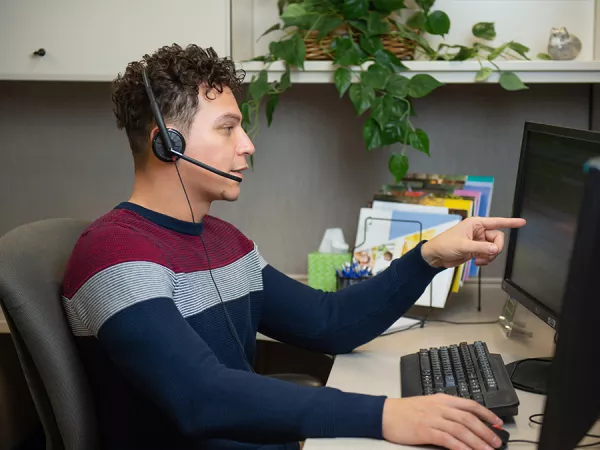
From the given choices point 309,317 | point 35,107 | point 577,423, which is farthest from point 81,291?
point 35,107

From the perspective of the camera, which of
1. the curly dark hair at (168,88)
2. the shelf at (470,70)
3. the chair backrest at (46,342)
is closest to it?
the chair backrest at (46,342)

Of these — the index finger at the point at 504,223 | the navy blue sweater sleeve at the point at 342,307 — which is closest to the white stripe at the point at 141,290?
the navy blue sweater sleeve at the point at 342,307

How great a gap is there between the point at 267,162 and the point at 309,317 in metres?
0.79

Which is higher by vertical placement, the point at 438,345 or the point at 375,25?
the point at 375,25

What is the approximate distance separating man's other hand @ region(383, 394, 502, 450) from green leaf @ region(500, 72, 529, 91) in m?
0.94

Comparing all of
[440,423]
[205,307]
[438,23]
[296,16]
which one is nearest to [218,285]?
[205,307]

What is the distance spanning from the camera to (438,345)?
1610 mm

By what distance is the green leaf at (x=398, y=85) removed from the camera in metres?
1.83

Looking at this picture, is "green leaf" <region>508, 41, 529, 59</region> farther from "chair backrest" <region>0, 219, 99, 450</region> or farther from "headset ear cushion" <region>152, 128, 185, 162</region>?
"chair backrest" <region>0, 219, 99, 450</region>

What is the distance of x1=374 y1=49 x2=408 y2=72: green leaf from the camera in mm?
1836

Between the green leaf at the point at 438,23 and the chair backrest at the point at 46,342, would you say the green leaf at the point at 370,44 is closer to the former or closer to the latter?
the green leaf at the point at 438,23

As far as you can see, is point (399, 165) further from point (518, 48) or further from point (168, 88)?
point (168, 88)

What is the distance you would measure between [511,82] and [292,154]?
677 millimetres

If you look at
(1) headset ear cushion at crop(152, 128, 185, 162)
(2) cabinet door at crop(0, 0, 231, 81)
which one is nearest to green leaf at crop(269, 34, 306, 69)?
(2) cabinet door at crop(0, 0, 231, 81)
